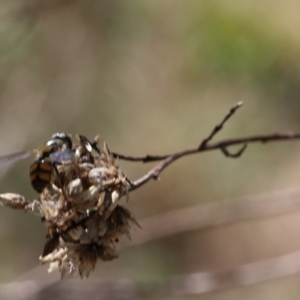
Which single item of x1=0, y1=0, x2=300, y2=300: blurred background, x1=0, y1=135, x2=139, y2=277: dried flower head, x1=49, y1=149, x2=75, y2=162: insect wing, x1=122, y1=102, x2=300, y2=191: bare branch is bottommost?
x1=0, y1=135, x2=139, y2=277: dried flower head

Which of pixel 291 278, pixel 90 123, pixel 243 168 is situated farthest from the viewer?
pixel 90 123

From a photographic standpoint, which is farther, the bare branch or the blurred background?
the blurred background

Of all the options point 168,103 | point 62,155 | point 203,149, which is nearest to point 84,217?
point 62,155

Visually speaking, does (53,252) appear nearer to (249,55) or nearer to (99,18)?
(249,55)

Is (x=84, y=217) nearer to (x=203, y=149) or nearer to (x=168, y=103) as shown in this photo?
(x=203, y=149)

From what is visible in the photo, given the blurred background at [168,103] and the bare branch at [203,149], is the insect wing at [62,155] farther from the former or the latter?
the blurred background at [168,103]

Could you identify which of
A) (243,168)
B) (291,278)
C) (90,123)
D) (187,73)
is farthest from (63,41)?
(291,278)

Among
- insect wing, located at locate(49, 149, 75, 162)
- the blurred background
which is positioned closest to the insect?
insect wing, located at locate(49, 149, 75, 162)

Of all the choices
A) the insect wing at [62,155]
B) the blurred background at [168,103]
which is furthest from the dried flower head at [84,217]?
the blurred background at [168,103]

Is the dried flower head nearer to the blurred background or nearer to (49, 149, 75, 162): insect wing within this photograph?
(49, 149, 75, 162): insect wing
